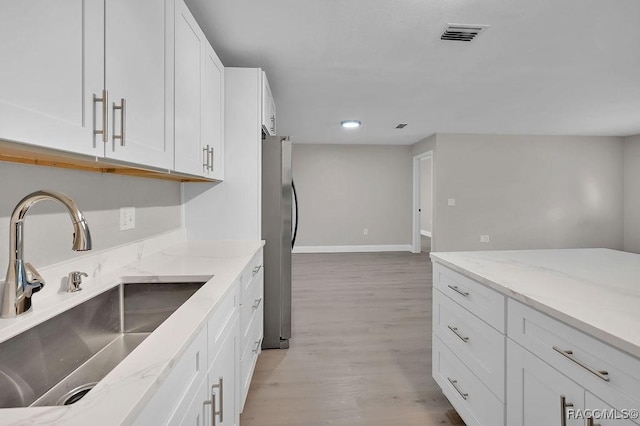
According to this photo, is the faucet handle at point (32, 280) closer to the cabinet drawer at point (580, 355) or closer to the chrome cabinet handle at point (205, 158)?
the chrome cabinet handle at point (205, 158)

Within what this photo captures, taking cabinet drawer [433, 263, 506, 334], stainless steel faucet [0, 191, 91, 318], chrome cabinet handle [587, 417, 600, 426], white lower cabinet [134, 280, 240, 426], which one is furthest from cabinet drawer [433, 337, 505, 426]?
stainless steel faucet [0, 191, 91, 318]

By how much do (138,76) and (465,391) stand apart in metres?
1.91

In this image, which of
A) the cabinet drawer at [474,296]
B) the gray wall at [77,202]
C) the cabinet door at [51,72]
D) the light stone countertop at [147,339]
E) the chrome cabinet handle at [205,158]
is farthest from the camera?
the chrome cabinet handle at [205,158]

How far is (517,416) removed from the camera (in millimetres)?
1151

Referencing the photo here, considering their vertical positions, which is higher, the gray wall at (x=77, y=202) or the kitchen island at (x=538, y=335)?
the gray wall at (x=77, y=202)

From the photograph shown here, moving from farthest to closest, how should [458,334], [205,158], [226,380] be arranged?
[205,158]
[458,334]
[226,380]

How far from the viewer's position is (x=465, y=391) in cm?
150

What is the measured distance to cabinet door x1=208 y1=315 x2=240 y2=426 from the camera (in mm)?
1103

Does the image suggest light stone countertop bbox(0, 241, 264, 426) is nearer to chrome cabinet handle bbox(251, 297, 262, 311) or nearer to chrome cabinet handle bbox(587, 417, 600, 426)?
chrome cabinet handle bbox(251, 297, 262, 311)

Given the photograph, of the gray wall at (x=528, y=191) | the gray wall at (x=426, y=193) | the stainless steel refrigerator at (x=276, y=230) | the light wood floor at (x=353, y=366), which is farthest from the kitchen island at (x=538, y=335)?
the gray wall at (x=426, y=193)


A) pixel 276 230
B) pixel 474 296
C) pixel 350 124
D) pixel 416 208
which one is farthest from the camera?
pixel 416 208

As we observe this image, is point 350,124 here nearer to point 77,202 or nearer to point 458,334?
point 458,334

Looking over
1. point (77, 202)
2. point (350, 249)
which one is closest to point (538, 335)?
point (77, 202)

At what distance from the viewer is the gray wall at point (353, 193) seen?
6.64 meters
